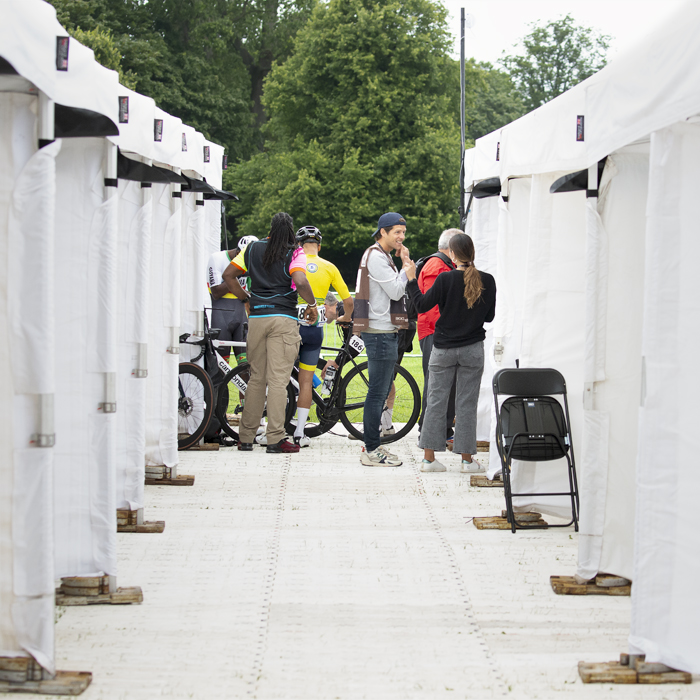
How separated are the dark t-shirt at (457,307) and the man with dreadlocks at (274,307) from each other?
1378 mm

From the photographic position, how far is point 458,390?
7.48 metres

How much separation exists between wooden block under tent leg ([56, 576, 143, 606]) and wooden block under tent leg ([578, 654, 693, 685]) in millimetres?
2121

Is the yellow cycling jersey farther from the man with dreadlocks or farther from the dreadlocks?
the dreadlocks

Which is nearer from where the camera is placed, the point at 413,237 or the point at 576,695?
the point at 576,695

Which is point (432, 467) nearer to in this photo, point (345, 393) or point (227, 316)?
point (345, 393)

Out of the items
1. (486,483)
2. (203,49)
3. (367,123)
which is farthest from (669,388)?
(203,49)

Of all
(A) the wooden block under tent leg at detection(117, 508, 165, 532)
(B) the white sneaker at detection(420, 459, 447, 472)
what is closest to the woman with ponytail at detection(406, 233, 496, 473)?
(B) the white sneaker at detection(420, 459, 447, 472)

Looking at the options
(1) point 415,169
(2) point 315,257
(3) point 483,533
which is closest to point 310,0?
(1) point 415,169

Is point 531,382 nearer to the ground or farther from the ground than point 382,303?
nearer to the ground

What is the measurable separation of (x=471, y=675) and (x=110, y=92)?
3.02 metres

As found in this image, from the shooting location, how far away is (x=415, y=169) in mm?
36594

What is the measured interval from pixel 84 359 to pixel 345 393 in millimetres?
4703

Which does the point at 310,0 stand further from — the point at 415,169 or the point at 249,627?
the point at 249,627

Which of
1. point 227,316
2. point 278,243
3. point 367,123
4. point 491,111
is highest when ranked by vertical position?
point 491,111
